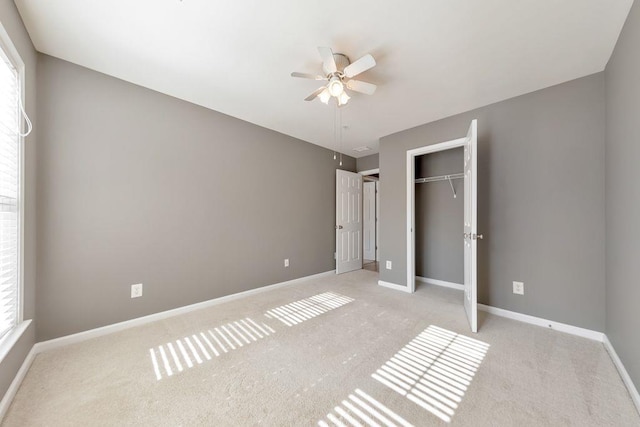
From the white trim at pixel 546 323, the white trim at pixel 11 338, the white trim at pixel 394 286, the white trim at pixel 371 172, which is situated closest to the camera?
the white trim at pixel 11 338

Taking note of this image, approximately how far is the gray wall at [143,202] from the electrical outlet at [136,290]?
4 cm

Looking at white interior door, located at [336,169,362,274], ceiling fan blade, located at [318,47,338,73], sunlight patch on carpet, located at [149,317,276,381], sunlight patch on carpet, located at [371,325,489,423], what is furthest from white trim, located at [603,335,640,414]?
white interior door, located at [336,169,362,274]

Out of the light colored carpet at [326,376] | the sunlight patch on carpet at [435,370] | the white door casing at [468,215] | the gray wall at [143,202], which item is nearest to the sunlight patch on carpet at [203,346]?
the light colored carpet at [326,376]

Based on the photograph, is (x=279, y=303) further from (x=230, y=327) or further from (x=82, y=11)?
(x=82, y=11)

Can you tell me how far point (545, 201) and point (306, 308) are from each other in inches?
109

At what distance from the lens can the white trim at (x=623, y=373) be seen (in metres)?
1.42

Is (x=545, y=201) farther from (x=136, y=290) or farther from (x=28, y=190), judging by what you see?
(x=28, y=190)

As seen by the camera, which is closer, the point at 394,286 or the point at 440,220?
the point at 394,286

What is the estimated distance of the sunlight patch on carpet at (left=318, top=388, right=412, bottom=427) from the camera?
4.26ft

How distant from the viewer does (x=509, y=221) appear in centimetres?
262

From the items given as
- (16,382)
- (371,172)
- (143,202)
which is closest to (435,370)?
(16,382)

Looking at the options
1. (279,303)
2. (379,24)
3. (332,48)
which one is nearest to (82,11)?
(332,48)

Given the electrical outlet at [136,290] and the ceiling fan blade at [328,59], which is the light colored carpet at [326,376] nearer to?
the electrical outlet at [136,290]

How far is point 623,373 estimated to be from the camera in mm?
1622
